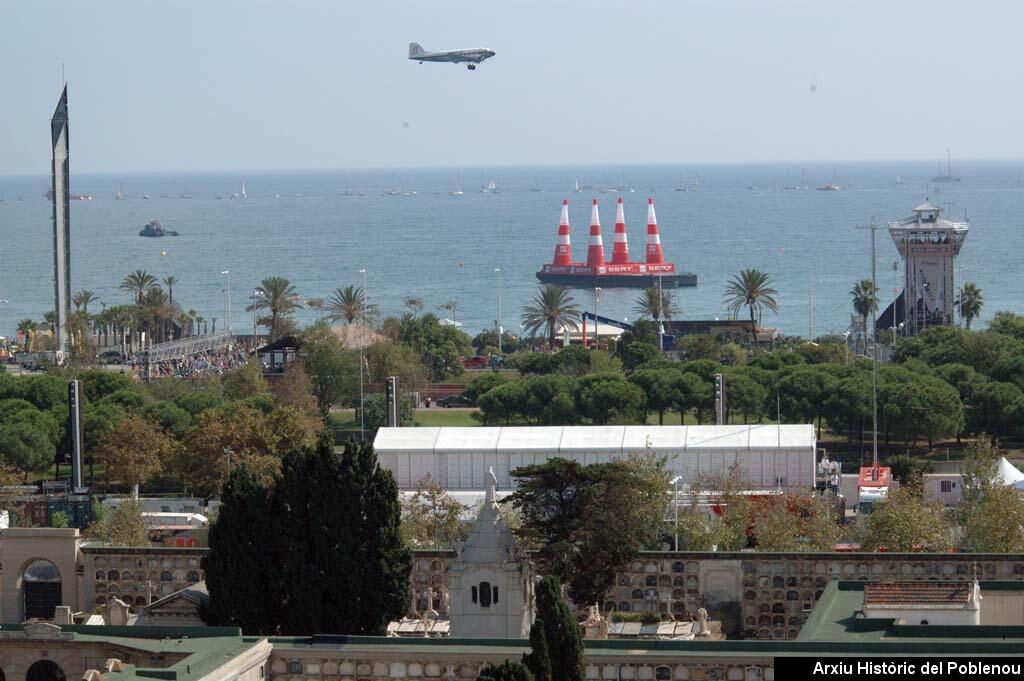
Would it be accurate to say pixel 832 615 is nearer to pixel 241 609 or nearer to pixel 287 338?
pixel 241 609

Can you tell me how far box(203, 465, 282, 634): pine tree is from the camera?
1401 inches

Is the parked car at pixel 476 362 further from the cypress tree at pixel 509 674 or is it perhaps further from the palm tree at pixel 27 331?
the cypress tree at pixel 509 674

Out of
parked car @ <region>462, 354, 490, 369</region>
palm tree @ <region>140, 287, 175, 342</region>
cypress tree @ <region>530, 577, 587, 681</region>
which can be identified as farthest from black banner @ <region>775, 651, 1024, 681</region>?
palm tree @ <region>140, 287, 175, 342</region>

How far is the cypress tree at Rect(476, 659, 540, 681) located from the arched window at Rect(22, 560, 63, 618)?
16.6m

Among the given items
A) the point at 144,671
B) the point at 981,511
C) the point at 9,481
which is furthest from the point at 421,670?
the point at 9,481

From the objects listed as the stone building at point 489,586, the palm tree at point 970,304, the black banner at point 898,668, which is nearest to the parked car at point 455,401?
the palm tree at point 970,304

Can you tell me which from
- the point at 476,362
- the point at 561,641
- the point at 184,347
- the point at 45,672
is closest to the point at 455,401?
the point at 476,362

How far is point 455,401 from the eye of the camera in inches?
3406

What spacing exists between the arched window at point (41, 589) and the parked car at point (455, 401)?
4458 cm

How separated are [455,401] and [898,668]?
60147 millimetres

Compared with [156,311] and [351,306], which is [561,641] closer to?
[351,306]

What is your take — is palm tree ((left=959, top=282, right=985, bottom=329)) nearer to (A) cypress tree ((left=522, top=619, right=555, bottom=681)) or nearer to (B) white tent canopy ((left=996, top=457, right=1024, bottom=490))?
(B) white tent canopy ((left=996, top=457, right=1024, bottom=490))

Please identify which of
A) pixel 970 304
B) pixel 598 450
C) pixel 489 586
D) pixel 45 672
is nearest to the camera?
pixel 45 672

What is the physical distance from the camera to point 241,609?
3559 centimetres
